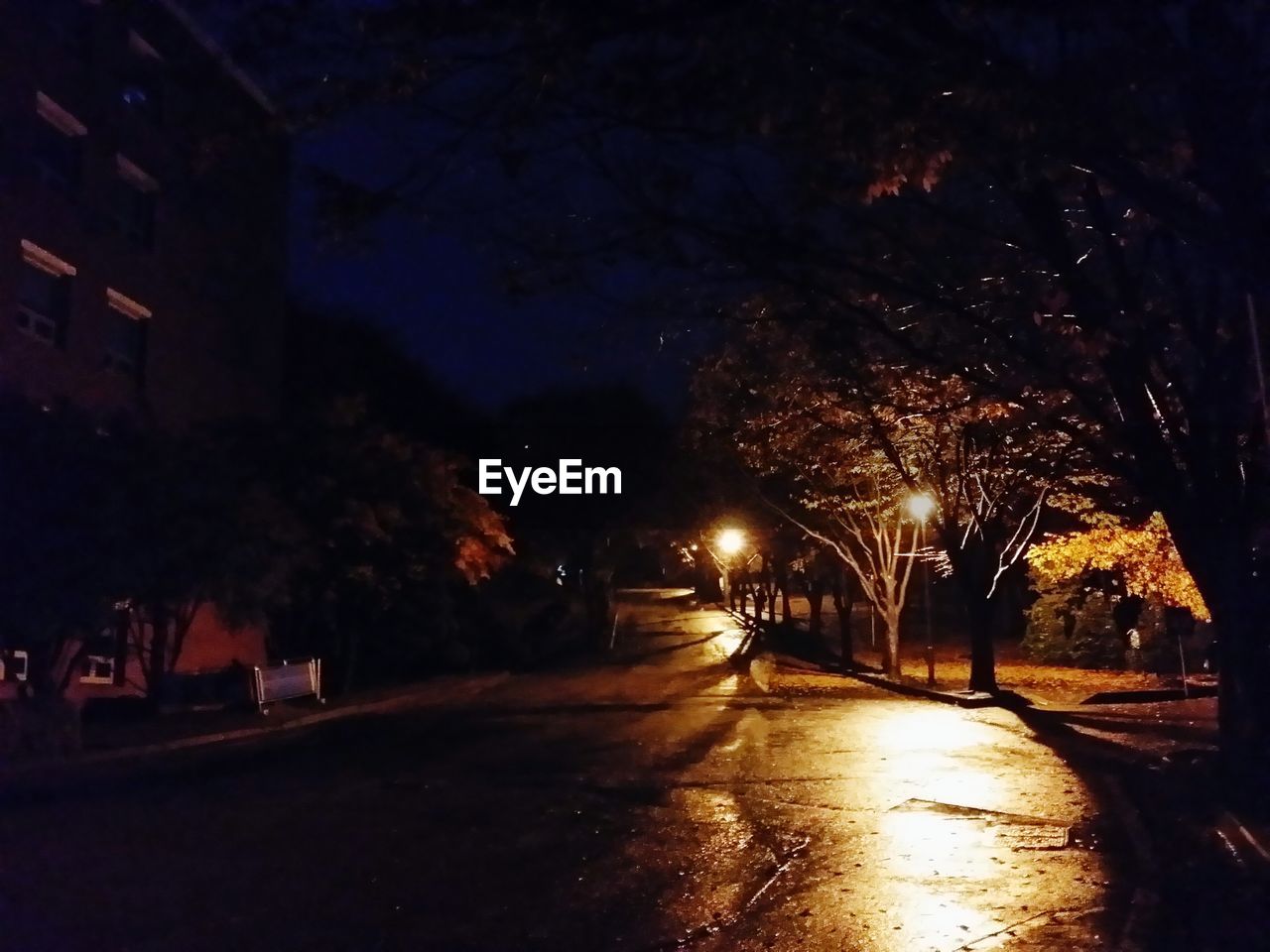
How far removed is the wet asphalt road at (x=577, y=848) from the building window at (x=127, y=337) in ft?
35.2

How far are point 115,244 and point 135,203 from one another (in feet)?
5.81

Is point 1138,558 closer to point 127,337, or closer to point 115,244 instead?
point 127,337

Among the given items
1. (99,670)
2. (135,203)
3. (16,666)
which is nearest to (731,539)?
(135,203)

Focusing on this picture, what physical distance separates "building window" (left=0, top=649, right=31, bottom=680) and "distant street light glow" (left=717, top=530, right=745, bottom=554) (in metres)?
24.9

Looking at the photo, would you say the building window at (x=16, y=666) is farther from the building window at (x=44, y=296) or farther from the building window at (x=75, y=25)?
the building window at (x=75, y=25)

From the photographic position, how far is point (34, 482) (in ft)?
55.7

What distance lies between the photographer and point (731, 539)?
47156 mm

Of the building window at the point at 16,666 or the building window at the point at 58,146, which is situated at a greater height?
the building window at the point at 58,146

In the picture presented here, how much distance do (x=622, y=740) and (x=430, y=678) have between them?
588 inches

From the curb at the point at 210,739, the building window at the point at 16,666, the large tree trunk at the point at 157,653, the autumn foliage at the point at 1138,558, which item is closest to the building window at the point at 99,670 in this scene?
the building window at the point at 16,666

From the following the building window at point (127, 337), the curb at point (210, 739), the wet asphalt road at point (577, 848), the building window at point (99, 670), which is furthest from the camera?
the building window at point (127, 337)

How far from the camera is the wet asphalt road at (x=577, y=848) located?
7.36 m

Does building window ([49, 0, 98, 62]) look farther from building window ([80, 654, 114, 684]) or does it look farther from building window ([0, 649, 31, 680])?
building window ([80, 654, 114, 684])

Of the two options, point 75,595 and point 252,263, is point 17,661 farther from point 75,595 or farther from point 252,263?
point 252,263
